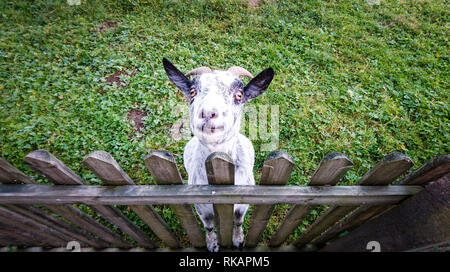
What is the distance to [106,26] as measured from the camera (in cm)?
549

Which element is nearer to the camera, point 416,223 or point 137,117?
point 416,223

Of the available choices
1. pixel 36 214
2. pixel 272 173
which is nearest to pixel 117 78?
pixel 36 214

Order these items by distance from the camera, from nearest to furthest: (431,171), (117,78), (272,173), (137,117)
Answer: (431,171) < (272,173) < (137,117) < (117,78)

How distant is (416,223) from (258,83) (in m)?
1.53

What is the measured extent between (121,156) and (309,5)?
6721 millimetres

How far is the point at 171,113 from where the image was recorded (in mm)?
4055

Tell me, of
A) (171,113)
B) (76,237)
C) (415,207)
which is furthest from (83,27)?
(415,207)

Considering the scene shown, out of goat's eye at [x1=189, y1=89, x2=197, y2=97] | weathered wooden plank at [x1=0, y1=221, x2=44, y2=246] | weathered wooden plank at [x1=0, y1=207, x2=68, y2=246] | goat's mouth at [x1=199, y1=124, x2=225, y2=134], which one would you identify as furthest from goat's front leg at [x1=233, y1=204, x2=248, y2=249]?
weathered wooden plank at [x1=0, y1=221, x2=44, y2=246]

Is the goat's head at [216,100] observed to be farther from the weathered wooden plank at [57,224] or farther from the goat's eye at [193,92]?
the weathered wooden plank at [57,224]

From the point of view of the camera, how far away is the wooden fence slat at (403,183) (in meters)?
1.13

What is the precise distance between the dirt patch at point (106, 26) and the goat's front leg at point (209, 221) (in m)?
5.55

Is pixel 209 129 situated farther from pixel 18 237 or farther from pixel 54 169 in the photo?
pixel 18 237

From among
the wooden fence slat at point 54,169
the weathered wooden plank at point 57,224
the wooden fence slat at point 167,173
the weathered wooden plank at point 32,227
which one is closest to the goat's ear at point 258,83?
the wooden fence slat at point 167,173

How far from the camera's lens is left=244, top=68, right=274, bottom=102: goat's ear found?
6.37ft
